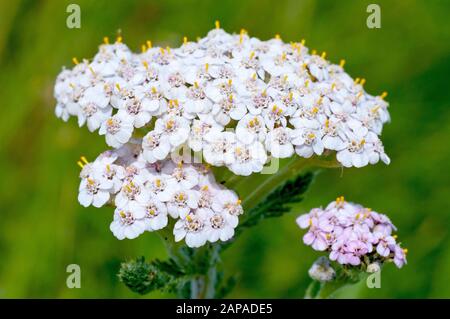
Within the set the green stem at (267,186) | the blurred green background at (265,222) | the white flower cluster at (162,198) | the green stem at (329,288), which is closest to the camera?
the white flower cluster at (162,198)

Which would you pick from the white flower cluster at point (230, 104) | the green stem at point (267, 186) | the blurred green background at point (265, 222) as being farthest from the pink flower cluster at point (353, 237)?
the blurred green background at point (265, 222)

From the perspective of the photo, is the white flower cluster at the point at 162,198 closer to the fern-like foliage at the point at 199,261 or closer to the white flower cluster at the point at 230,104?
the white flower cluster at the point at 230,104

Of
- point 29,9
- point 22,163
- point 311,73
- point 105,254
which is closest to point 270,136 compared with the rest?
point 311,73

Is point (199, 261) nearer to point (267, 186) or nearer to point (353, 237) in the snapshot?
point (267, 186)

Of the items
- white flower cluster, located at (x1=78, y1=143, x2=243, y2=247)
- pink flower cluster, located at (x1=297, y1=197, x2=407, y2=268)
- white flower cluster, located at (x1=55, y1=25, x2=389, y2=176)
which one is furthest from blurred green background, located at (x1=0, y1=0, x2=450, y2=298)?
white flower cluster, located at (x1=78, y1=143, x2=243, y2=247)

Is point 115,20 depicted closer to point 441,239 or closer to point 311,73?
point 311,73

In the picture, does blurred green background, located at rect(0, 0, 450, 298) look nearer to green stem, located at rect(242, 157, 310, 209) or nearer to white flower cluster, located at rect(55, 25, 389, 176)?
green stem, located at rect(242, 157, 310, 209)

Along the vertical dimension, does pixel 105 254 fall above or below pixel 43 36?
below
